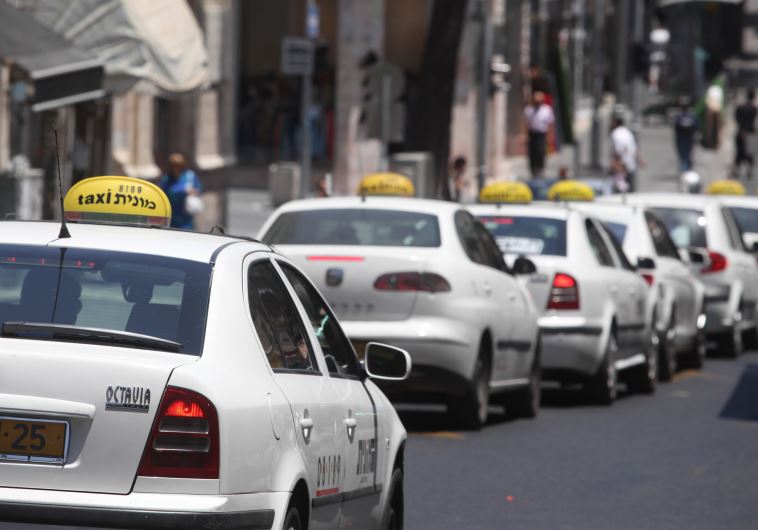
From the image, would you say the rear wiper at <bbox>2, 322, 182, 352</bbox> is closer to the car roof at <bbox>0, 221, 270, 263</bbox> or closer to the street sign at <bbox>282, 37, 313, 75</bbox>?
the car roof at <bbox>0, 221, 270, 263</bbox>

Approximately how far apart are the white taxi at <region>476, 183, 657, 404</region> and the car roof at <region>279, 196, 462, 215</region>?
1.93m

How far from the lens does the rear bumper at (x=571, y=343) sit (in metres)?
15.2

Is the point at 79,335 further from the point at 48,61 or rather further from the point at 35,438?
the point at 48,61

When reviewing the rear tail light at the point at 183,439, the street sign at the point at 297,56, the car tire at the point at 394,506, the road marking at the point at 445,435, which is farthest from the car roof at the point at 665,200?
the rear tail light at the point at 183,439

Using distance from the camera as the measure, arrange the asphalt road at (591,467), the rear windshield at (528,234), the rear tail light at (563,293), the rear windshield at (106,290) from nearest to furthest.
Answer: the rear windshield at (106,290)
the asphalt road at (591,467)
the rear tail light at (563,293)
the rear windshield at (528,234)

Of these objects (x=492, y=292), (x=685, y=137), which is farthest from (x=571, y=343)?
(x=685, y=137)

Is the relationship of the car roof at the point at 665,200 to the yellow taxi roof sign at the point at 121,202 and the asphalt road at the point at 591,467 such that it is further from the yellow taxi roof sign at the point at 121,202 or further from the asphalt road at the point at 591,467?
the yellow taxi roof sign at the point at 121,202

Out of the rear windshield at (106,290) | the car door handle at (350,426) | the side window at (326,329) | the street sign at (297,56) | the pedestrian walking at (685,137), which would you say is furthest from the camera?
the pedestrian walking at (685,137)

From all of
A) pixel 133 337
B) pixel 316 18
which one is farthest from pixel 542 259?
pixel 316 18

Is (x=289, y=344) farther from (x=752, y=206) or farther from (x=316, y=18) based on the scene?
(x=316, y=18)

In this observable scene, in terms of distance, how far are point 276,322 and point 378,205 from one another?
6.94m

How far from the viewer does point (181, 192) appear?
851 inches

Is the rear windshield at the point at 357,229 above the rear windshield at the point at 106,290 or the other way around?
the other way around

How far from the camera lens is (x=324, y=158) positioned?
4322cm
